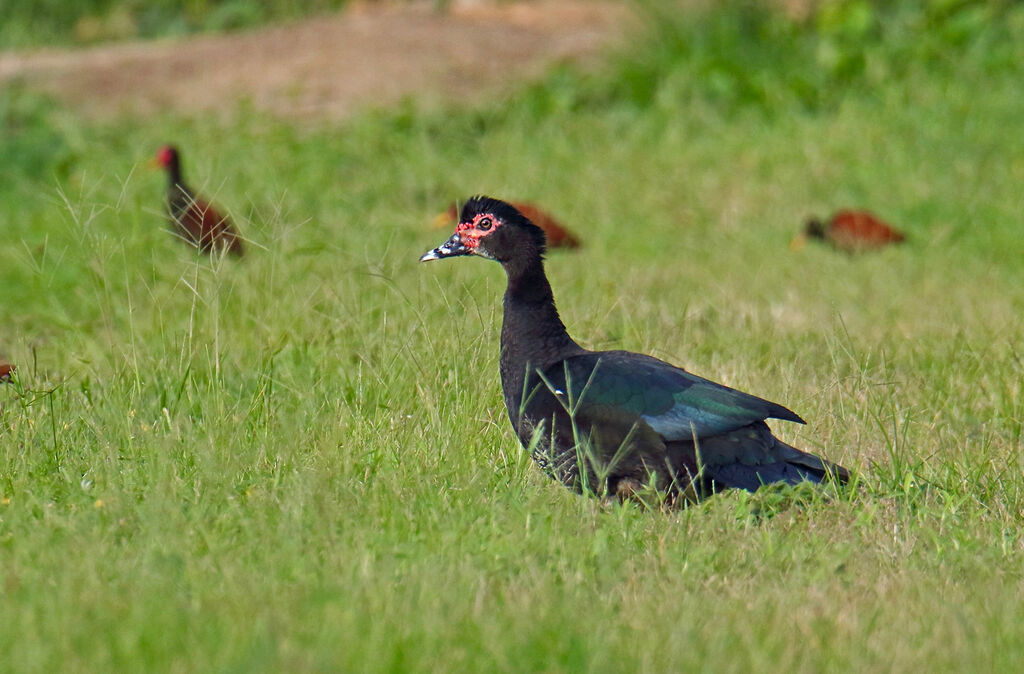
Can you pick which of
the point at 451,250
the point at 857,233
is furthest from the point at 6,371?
the point at 857,233

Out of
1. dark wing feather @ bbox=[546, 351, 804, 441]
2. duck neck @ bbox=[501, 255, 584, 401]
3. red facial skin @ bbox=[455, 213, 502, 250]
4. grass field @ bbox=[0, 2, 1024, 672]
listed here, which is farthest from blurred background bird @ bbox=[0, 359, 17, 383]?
dark wing feather @ bbox=[546, 351, 804, 441]

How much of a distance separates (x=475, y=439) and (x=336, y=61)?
30.7 ft

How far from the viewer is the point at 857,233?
29.2ft

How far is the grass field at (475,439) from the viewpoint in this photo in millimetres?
3127

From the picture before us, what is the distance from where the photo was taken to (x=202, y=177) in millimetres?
9734

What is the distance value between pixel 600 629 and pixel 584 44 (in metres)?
11.4

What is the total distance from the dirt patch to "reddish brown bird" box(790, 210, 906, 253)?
4.57 metres

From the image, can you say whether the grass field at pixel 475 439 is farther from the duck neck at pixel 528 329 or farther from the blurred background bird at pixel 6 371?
the duck neck at pixel 528 329

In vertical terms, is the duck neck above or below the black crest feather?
below

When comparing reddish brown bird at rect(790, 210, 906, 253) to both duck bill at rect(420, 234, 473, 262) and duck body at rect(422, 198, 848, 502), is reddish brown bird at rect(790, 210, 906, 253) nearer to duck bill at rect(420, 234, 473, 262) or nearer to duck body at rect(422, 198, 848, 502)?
duck bill at rect(420, 234, 473, 262)

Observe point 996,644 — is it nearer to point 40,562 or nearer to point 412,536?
point 412,536

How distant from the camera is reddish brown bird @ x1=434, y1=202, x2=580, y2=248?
847 centimetres

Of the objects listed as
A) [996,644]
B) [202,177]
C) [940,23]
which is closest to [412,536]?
[996,644]

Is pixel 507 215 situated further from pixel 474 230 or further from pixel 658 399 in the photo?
pixel 658 399
